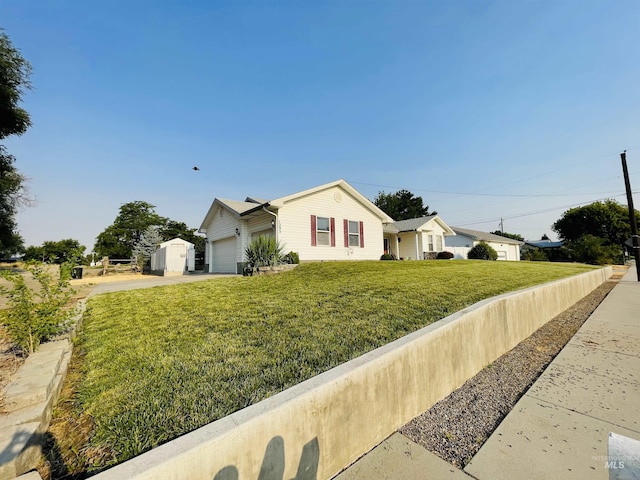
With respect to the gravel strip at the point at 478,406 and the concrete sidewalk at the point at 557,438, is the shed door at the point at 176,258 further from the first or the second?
the concrete sidewalk at the point at 557,438

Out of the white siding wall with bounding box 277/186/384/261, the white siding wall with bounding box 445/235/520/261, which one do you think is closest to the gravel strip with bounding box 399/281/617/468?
the white siding wall with bounding box 277/186/384/261

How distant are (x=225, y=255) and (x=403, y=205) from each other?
34580 millimetres

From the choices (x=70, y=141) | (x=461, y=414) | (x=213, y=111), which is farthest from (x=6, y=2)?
(x=461, y=414)

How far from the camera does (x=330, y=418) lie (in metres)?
1.76

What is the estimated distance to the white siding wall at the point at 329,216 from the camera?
12.5 meters

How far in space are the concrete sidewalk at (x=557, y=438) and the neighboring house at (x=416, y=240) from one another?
643 inches

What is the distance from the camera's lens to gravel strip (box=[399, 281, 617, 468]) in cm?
202

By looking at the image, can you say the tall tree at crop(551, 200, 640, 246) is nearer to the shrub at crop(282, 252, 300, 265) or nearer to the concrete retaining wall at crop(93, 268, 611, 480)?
the shrub at crop(282, 252, 300, 265)

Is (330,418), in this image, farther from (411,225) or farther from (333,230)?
(411,225)

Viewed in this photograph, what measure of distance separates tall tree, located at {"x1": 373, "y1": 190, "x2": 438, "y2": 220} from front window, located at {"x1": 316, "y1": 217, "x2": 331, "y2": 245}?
31.1m

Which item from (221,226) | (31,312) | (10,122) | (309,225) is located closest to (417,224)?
(309,225)

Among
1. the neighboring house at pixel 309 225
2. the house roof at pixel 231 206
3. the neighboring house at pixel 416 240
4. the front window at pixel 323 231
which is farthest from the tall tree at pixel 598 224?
the house roof at pixel 231 206

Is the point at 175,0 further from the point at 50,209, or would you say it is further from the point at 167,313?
the point at 50,209

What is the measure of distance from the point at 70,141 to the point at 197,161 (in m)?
5.56
